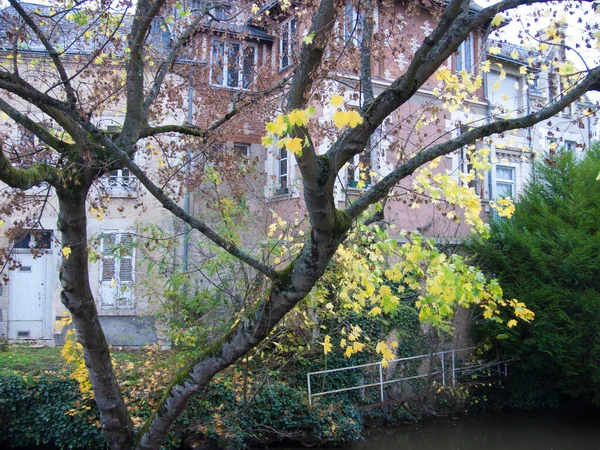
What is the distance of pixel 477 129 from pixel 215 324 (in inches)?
260

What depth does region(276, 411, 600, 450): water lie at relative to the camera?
12.0m

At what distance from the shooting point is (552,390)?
49.9 feet

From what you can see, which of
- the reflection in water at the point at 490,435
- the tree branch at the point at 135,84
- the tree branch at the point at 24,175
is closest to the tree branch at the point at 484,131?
the tree branch at the point at 135,84

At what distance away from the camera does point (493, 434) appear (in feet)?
42.4

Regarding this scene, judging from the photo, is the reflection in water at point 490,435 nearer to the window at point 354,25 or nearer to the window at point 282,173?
the window at point 282,173

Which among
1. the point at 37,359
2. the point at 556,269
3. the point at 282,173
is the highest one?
the point at 282,173

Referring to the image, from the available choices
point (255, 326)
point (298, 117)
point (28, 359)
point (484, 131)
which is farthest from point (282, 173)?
point (298, 117)

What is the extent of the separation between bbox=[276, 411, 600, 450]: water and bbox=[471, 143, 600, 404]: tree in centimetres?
84

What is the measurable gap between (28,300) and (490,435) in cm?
1188

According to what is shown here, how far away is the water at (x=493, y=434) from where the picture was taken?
11953 mm

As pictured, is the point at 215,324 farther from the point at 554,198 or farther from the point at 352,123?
the point at 554,198

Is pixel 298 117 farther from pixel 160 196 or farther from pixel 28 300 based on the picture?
pixel 28 300

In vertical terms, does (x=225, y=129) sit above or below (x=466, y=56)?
below

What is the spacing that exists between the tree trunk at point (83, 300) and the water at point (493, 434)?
509cm
